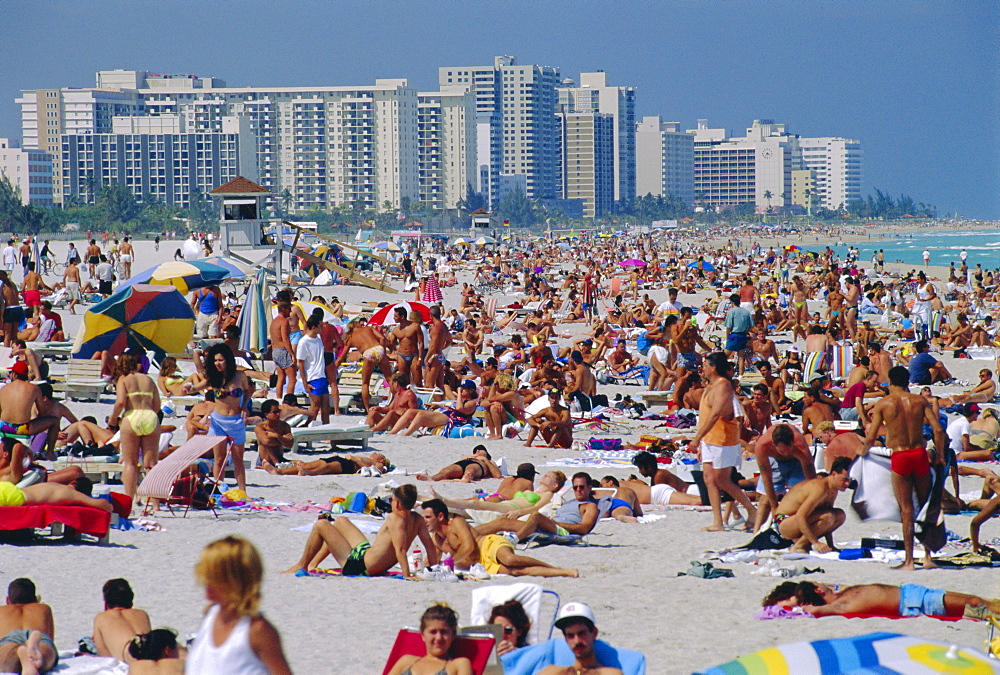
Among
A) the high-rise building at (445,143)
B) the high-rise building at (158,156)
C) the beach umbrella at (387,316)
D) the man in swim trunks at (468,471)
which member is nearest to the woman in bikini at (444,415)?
the man in swim trunks at (468,471)

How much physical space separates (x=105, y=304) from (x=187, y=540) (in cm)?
606

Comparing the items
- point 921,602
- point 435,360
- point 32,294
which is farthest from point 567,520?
point 32,294

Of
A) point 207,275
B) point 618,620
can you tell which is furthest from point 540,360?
point 618,620

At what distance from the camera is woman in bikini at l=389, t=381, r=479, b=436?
434 inches

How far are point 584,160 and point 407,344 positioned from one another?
528 feet

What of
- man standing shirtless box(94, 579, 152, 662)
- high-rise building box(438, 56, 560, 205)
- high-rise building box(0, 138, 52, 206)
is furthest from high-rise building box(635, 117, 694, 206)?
man standing shirtless box(94, 579, 152, 662)

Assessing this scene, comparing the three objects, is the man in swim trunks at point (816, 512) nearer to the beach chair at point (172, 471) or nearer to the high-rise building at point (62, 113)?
the beach chair at point (172, 471)

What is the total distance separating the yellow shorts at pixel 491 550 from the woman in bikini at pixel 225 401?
2.18 m

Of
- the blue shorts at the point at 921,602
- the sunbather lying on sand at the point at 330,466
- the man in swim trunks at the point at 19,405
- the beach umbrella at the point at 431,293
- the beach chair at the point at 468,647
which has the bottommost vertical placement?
the blue shorts at the point at 921,602

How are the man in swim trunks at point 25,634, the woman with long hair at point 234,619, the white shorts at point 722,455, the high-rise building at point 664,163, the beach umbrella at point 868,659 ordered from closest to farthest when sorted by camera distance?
the woman with long hair at point 234,619 → the beach umbrella at point 868,659 → the man in swim trunks at point 25,634 → the white shorts at point 722,455 → the high-rise building at point 664,163

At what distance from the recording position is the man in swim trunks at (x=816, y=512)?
669 cm

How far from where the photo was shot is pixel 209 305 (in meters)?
15.6

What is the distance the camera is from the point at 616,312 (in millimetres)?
22250

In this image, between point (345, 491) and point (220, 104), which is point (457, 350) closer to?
point (345, 491)
